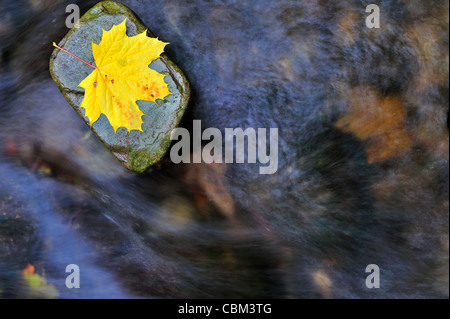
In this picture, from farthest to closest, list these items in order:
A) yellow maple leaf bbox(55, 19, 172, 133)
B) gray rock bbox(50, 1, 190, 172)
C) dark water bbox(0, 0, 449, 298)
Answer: dark water bbox(0, 0, 449, 298) < gray rock bbox(50, 1, 190, 172) < yellow maple leaf bbox(55, 19, 172, 133)

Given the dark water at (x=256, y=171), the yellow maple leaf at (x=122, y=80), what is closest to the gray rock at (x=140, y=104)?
the yellow maple leaf at (x=122, y=80)

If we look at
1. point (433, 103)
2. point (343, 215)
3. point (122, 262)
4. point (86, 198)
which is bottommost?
point (122, 262)

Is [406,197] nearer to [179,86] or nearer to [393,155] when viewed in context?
[393,155]

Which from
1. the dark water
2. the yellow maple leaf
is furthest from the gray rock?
the dark water

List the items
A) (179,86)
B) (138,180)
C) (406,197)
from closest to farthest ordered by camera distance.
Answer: (179,86) < (406,197) < (138,180)

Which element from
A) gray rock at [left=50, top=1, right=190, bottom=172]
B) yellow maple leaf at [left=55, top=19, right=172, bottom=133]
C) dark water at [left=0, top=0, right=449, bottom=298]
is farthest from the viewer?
dark water at [left=0, top=0, right=449, bottom=298]

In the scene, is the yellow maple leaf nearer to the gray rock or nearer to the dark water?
the gray rock
